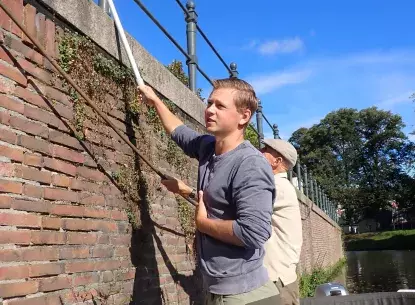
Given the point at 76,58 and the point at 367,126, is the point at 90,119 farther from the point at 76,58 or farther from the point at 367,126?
the point at 367,126

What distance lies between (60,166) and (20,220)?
18.4 inches

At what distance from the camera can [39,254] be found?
256 centimetres

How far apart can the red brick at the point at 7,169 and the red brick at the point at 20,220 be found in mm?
192

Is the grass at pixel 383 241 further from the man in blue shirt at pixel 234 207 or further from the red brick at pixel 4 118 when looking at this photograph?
the red brick at pixel 4 118

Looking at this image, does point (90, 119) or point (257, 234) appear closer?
point (257, 234)

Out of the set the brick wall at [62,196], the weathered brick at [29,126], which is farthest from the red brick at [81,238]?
the weathered brick at [29,126]

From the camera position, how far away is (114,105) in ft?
11.9

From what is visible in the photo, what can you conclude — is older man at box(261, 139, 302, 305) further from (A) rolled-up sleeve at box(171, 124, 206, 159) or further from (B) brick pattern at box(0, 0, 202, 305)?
(B) brick pattern at box(0, 0, 202, 305)

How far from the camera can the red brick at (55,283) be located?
2.56 m

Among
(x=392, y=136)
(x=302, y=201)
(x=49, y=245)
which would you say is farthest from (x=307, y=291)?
(x=392, y=136)

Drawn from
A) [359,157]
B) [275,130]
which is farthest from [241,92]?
[359,157]

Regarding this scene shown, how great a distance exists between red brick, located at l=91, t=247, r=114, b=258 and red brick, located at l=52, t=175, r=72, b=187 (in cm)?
47

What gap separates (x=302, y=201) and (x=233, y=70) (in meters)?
5.72

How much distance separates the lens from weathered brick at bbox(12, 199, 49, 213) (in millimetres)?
2449
